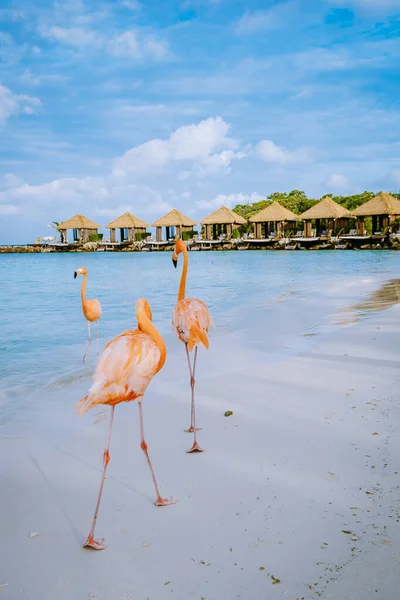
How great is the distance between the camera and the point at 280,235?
5506 cm

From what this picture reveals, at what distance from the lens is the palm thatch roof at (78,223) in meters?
64.8

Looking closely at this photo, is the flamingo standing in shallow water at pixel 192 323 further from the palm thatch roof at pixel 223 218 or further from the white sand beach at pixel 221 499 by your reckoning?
the palm thatch roof at pixel 223 218

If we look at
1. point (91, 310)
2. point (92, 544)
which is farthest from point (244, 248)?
point (92, 544)

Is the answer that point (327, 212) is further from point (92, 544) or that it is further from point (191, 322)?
point (92, 544)

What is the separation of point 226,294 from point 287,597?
1481 centimetres

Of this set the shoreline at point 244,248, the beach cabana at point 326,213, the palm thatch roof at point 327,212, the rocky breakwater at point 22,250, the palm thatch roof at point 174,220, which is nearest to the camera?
the palm thatch roof at point 327,212

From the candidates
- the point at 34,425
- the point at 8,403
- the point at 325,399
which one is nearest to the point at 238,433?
the point at 325,399

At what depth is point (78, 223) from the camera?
214 ft

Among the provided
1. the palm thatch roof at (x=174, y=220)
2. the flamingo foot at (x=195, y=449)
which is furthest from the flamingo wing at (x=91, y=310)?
the palm thatch roof at (x=174, y=220)

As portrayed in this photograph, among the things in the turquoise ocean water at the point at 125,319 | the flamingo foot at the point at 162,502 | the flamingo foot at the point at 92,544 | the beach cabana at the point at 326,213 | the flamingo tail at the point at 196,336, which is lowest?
the turquoise ocean water at the point at 125,319

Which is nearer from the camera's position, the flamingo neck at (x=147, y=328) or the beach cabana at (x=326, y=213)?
the flamingo neck at (x=147, y=328)

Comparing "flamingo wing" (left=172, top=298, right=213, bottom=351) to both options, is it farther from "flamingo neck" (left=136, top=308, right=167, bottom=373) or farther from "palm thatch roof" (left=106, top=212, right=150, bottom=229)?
"palm thatch roof" (left=106, top=212, right=150, bottom=229)

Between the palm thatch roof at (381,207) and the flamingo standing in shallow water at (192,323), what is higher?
the palm thatch roof at (381,207)

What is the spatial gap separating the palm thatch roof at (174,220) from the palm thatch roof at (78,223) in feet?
37.5
